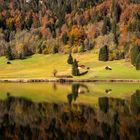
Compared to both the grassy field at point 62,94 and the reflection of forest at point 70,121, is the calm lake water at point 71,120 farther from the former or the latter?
the grassy field at point 62,94

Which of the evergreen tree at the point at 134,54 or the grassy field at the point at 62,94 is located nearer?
the grassy field at the point at 62,94

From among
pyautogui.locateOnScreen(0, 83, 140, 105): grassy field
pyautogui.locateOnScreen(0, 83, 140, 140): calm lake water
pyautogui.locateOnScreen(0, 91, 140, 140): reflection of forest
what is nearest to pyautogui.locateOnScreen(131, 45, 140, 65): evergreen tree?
pyautogui.locateOnScreen(0, 83, 140, 105): grassy field

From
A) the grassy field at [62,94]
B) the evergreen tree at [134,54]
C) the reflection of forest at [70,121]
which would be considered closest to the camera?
the reflection of forest at [70,121]

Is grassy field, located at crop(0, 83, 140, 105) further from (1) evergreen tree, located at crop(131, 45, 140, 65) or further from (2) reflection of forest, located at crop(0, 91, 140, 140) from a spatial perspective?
(1) evergreen tree, located at crop(131, 45, 140, 65)

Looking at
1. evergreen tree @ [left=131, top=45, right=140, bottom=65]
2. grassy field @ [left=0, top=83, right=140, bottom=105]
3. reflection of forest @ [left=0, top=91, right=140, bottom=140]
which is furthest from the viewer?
evergreen tree @ [left=131, top=45, right=140, bottom=65]

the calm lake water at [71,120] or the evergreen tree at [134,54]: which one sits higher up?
the calm lake water at [71,120]

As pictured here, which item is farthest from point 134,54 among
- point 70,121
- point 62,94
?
point 70,121

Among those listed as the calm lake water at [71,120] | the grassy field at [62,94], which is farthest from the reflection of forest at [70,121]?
the grassy field at [62,94]

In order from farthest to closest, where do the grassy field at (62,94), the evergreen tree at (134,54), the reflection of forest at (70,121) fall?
the evergreen tree at (134,54) < the grassy field at (62,94) < the reflection of forest at (70,121)

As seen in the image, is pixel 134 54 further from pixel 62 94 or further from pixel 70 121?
pixel 70 121
